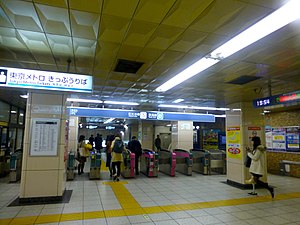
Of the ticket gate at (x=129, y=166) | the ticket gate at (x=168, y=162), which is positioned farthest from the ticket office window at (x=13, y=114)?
the ticket gate at (x=168, y=162)

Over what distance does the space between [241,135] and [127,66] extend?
4.56m

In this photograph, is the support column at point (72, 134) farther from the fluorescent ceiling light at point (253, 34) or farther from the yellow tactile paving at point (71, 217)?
the fluorescent ceiling light at point (253, 34)

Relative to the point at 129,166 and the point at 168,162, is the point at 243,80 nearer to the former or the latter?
the point at 129,166

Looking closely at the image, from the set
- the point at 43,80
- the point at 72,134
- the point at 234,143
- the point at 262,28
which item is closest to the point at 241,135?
the point at 234,143

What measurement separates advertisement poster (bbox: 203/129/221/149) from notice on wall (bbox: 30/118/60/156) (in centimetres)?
1251

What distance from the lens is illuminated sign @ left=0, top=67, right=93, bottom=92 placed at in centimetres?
364

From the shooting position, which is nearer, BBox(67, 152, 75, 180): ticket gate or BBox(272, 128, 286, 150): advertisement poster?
BBox(67, 152, 75, 180): ticket gate

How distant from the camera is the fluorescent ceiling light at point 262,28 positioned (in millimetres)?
2438

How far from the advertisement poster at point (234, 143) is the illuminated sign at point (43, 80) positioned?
5.17 metres

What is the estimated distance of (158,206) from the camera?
4668mm

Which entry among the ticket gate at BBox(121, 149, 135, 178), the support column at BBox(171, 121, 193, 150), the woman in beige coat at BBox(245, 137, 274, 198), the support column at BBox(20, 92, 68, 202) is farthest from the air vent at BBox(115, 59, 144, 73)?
the support column at BBox(171, 121, 193, 150)

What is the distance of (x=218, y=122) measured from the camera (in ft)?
54.0

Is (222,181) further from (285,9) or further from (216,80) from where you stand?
(285,9)

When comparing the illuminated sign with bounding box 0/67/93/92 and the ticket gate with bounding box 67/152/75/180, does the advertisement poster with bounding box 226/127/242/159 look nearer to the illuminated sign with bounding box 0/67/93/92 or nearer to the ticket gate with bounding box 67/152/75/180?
the illuminated sign with bounding box 0/67/93/92
